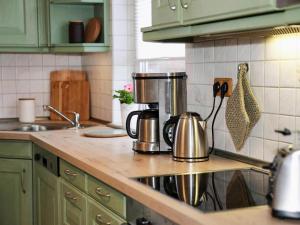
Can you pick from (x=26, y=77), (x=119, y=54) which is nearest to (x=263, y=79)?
(x=119, y=54)

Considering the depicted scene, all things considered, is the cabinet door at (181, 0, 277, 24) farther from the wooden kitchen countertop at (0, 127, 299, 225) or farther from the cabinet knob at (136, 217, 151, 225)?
the cabinet knob at (136, 217, 151, 225)

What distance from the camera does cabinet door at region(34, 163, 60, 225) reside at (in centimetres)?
310

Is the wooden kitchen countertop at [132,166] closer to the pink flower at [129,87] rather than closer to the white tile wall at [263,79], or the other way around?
the white tile wall at [263,79]

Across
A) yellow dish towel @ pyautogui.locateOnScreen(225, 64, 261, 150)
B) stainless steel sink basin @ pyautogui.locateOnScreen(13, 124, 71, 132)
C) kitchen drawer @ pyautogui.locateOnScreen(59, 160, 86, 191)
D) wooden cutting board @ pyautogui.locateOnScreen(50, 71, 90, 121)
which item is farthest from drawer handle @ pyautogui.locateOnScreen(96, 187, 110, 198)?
wooden cutting board @ pyautogui.locateOnScreen(50, 71, 90, 121)

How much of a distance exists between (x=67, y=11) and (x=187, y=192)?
2.52 metres

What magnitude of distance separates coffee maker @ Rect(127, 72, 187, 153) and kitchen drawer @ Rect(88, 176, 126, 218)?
0.35 meters

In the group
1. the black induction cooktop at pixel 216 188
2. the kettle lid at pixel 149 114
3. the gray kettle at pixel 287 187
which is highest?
the kettle lid at pixel 149 114

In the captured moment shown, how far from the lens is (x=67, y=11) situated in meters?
4.12

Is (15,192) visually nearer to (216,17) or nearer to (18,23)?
(18,23)

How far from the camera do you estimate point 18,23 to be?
13.2 feet

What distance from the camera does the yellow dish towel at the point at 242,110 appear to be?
92.6 inches

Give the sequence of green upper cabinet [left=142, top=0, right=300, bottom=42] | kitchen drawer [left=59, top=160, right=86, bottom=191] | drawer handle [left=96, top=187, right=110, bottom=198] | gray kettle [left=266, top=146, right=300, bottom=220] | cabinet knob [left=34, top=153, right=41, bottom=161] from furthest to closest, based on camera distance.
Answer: cabinet knob [left=34, top=153, right=41, bottom=161]
kitchen drawer [left=59, top=160, right=86, bottom=191]
drawer handle [left=96, top=187, right=110, bottom=198]
green upper cabinet [left=142, top=0, right=300, bottom=42]
gray kettle [left=266, top=146, right=300, bottom=220]

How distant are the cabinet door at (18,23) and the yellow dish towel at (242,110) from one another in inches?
81.1

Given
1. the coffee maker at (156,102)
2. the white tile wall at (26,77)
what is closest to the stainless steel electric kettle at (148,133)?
the coffee maker at (156,102)
